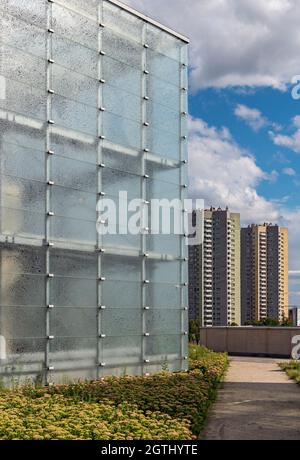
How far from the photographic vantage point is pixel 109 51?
54.7ft

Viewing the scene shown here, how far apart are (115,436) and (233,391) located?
704 cm

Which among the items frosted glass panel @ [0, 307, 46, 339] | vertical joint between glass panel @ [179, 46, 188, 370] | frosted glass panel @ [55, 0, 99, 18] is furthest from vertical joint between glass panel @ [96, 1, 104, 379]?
vertical joint between glass panel @ [179, 46, 188, 370]

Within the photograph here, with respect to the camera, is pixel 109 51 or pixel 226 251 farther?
pixel 226 251

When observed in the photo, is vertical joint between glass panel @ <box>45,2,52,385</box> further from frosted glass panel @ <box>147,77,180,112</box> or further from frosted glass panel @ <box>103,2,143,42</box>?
frosted glass panel @ <box>147,77,180,112</box>

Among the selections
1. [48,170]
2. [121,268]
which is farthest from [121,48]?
[121,268]

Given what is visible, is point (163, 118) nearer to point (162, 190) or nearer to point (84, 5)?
point (162, 190)

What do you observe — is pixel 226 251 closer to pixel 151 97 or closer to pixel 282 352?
pixel 282 352

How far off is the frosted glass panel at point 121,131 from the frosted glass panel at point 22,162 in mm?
2434

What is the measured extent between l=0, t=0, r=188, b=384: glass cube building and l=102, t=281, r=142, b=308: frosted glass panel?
36 mm

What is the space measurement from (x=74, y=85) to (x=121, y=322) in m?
5.86

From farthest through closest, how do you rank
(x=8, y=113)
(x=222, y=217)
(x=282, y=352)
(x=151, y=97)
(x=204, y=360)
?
1. (x=222, y=217)
2. (x=282, y=352)
3. (x=204, y=360)
4. (x=151, y=97)
5. (x=8, y=113)

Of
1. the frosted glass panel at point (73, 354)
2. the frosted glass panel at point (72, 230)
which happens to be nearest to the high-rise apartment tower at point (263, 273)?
the frosted glass panel at point (73, 354)

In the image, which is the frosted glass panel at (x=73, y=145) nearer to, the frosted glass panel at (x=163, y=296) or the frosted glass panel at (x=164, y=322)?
the frosted glass panel at (x=163, y=296)
